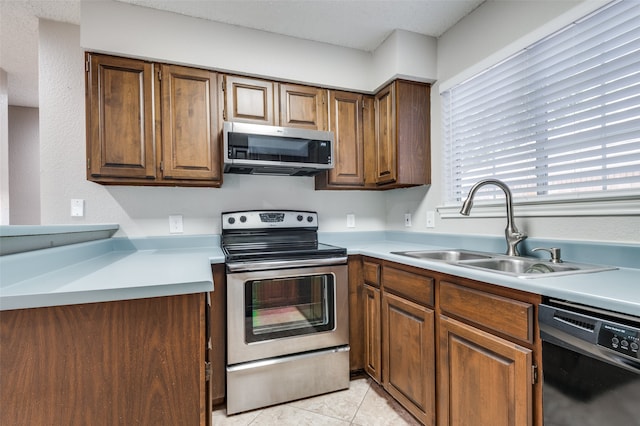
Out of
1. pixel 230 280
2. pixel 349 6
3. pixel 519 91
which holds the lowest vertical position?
pixel 230 280

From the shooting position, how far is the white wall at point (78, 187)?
2049 millimetres

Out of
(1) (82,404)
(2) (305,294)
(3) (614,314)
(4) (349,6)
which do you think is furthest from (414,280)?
(4) (349,6)

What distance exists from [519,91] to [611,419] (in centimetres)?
156

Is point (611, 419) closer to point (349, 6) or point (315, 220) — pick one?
point (315, 220)

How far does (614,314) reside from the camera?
0.83m

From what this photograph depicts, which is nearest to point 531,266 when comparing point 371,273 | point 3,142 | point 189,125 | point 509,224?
point 509,224

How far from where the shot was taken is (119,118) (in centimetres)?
192

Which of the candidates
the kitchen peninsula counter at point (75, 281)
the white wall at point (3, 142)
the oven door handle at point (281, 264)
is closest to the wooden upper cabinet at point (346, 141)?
the oven door handle at point (281, 264)

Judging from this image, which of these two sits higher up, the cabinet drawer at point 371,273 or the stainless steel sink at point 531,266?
the stainless steel sink at point 531,266

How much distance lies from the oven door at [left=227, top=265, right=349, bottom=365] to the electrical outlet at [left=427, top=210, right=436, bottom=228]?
0.77 meters

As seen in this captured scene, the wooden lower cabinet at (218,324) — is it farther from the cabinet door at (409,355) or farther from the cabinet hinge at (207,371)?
the cabinet door at (409,355)

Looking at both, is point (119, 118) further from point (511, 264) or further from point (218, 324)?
point (511, 264)

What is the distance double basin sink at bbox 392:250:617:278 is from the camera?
1201 millimetres

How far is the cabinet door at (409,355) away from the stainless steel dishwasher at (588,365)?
56 cm
